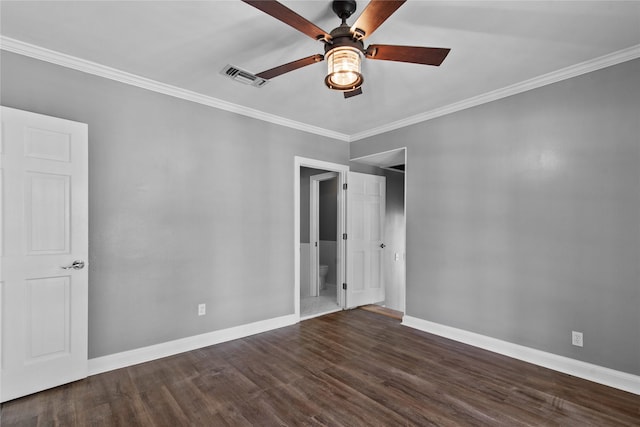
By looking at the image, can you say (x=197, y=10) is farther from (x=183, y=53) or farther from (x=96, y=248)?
(x=96, y=248)

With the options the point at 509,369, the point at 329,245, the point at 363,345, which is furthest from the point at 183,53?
the point at 329,245

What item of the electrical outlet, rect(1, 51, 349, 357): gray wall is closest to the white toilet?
rect(1, 51, 349, 357): gray wall

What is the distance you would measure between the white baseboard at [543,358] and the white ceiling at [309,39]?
2.64 meters

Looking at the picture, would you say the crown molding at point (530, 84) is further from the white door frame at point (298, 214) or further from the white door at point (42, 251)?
the white door at point (42, 251)

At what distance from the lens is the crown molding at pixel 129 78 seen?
255 centimetres

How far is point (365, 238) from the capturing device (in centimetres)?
511

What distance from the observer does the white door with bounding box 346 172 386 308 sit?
4.94m

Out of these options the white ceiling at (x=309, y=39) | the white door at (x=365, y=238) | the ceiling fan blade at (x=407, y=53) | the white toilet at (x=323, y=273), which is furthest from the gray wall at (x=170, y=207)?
the ceiling fan blade at (x=407, y=53)

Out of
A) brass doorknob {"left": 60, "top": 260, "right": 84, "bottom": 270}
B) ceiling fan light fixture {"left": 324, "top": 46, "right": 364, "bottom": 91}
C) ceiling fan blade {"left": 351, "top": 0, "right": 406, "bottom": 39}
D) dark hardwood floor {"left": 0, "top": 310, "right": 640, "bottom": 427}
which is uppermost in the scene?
ceiling fan blade {"left": 351, "top": 0, "right": 406, "bottom": 39}

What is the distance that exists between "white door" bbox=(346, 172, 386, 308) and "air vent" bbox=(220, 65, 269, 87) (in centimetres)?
224

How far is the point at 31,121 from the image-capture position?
247cm

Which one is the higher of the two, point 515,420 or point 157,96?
point 157,96

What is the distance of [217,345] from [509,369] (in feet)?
9.60

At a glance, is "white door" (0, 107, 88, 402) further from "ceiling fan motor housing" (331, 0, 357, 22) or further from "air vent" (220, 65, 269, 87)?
"ceiling fan motor housing" (331, 0, 357, 22)
